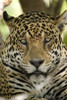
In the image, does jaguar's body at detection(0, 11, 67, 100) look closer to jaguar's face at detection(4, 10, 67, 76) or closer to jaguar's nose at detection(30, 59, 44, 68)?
jaguar's face at detection(4, 10, 67, 76)

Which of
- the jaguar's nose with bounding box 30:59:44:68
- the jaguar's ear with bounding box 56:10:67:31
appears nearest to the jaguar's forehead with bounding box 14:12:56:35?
the jaguar's ear with bounding box 56:10:67:31

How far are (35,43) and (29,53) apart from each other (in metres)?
0.25

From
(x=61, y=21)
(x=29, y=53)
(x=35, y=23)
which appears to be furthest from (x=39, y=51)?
(x=61, y=21)

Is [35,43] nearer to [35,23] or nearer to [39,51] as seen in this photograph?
[39,51]

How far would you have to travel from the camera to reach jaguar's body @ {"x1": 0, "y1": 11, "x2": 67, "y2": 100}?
8.66 m

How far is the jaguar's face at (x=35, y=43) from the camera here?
842 cm

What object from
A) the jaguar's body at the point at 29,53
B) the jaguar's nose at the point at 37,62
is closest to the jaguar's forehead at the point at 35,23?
the jaguar's body at the point at 29,53

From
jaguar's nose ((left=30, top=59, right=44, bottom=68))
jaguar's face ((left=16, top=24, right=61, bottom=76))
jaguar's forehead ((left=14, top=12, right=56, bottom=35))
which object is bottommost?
jaguar's nose ((left=30, top=59, right=44, bottom=68))

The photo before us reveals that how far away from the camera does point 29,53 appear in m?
8.48

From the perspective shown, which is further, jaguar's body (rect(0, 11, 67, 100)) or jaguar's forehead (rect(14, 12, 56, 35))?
jaguar's forehead (rect(14, 12, 56, 35))

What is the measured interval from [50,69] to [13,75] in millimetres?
788

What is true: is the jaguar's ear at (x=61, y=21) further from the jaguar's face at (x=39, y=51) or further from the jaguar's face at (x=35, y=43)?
the jaguar's face at (x=39, y=51)

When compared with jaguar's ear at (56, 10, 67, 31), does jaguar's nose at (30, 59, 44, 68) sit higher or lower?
lower

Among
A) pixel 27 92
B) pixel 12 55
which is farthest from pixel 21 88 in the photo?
pixel 12 55
